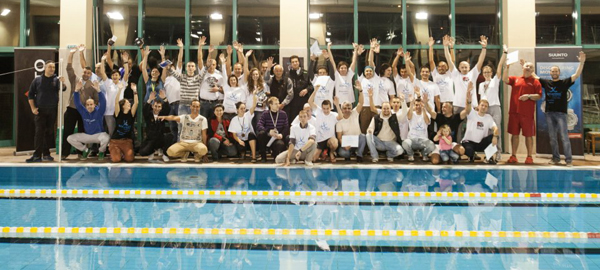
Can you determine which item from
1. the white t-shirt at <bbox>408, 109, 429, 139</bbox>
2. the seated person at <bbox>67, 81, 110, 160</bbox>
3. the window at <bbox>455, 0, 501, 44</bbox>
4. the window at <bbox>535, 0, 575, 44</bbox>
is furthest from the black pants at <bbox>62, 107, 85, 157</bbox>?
the window at <bbox>535, 0, 575, 44</bbox>

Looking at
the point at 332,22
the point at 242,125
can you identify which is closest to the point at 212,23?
the point at 332,22

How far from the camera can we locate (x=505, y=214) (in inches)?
192

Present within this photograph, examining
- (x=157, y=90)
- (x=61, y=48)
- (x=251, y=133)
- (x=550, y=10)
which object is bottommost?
(x=251, y=133)

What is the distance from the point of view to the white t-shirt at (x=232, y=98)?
921 centimetres

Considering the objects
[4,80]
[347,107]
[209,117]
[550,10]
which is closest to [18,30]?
[4,80]

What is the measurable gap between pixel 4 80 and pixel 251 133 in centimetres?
710

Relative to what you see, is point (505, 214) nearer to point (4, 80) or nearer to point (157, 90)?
point (157, 90)

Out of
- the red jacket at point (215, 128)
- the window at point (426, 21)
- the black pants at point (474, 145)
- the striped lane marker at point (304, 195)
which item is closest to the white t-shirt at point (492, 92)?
the black pants at point (474, 145)

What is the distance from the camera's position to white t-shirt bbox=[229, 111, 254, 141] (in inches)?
356

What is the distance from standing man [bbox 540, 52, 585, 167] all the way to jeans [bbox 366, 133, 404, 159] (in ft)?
8.49

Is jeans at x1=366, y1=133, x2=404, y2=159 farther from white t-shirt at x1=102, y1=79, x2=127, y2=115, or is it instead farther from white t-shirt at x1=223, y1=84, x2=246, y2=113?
white t-shirt at x1=102, y1=79, x2=127, y2=115

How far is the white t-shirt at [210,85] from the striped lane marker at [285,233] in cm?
538

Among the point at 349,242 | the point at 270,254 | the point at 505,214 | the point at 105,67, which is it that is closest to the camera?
the point at 270,254

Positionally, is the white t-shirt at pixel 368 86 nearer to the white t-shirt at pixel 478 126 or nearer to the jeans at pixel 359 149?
the jeans at pixel 359 149
